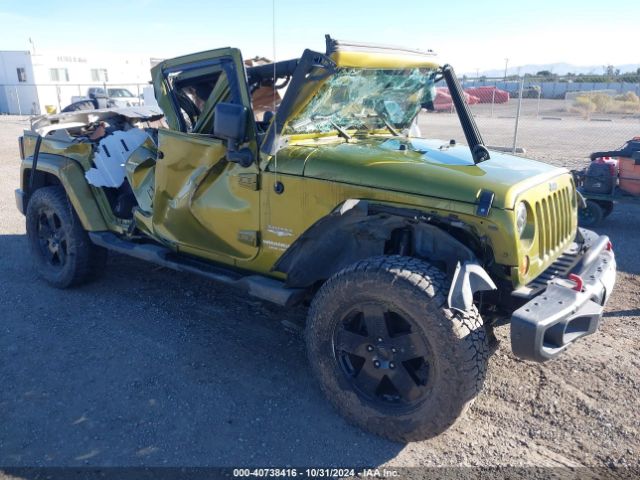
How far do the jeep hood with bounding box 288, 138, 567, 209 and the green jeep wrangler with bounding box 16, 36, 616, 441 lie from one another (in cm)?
1

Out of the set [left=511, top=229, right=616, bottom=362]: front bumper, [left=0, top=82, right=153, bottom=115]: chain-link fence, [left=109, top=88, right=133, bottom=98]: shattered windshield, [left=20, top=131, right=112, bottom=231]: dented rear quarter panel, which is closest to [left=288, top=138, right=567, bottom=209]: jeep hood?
[left=511, top=229, right=616, bottom=362]: front bumper

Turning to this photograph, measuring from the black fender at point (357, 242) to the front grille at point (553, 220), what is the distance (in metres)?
0.51

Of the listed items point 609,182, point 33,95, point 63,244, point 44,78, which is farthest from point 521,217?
point 44,78

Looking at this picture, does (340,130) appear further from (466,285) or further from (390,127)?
(466,285)

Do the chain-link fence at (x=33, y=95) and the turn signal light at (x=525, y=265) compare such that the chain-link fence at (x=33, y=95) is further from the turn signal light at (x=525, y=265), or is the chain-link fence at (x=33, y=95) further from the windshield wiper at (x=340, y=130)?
the turn signal light at (x=525, y=265)

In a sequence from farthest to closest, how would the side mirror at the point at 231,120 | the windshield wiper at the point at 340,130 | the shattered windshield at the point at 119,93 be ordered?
the shattered windshield at the point at 119,93
the windshield wiper at the point at 340,130
the side mirror at the point at 231,120

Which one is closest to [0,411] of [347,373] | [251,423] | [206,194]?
[251,423]

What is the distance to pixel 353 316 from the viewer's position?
125 inches

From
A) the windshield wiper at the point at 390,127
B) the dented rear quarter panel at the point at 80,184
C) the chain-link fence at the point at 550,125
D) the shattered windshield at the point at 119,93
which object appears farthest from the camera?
the shattered windshield at the point at 119,93

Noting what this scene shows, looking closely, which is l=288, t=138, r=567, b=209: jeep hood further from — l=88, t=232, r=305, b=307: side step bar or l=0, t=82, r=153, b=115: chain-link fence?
l=0, t=82, r=153, b=115: chain-link fence

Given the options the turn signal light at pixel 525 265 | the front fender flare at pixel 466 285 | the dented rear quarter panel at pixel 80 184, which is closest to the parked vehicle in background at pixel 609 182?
the turn signal light at pixel 525 265

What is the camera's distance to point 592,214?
7.46 meters

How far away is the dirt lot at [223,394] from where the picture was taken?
2.95 m

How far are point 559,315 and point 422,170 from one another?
1081 millimetres
